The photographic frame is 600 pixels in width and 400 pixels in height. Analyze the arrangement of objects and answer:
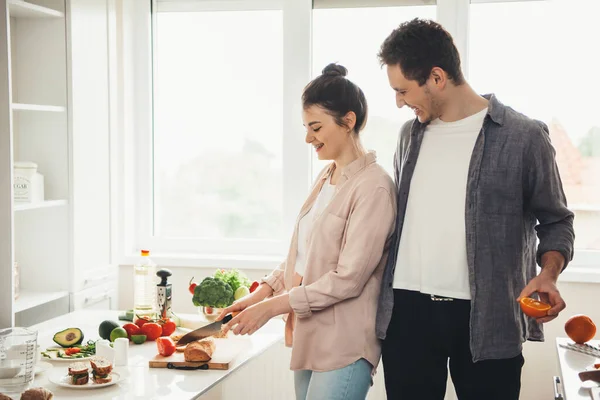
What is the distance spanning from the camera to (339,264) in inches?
74.6

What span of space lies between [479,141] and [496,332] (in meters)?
0.45

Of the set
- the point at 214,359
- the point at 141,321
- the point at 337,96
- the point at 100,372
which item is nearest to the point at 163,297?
the point at 141,321

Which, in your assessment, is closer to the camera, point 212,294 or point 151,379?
point 151,379

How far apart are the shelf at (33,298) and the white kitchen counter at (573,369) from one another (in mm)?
1873

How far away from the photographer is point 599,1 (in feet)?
10.3

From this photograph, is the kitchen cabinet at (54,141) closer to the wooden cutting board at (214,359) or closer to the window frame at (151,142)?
the window frame at (151,142)

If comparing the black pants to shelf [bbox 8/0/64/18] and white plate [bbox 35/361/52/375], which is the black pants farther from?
shelf [bbox 8/0/64/18]

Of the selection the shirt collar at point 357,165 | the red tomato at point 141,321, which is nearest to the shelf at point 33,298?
the red tomato at point 141,321

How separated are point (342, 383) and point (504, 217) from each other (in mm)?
572

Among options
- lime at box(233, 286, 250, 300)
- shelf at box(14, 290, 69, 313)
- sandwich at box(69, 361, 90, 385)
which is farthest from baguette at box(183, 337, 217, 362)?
shelf at box(14, 290, 69, 313)

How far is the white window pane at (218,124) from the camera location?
354 centimetres

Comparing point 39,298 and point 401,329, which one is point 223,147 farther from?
point 401,329

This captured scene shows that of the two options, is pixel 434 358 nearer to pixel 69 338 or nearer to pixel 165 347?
pixel 165 347

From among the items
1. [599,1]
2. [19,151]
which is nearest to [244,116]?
[19,151]
